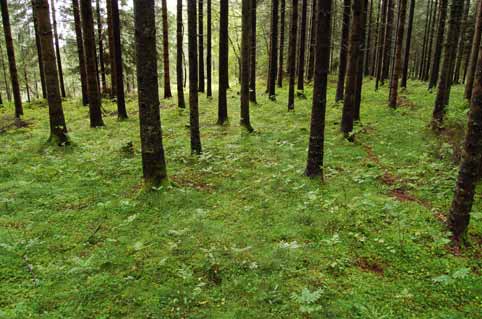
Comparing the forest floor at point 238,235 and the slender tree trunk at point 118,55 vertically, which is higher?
the slender tree trunk at point 118,55

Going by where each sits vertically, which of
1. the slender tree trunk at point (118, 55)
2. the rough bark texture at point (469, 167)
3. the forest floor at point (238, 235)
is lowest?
the forest floor at point (238, 235)

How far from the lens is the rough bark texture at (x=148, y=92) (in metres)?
7.15

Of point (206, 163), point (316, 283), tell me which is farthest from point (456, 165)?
point (206, 163)

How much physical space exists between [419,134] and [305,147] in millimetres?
4588

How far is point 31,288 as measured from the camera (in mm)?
4641

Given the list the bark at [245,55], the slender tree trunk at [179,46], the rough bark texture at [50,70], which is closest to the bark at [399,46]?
the bark at [245,55]

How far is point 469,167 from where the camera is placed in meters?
5.17

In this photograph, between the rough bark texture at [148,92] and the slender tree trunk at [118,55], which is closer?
the rough bark texture at [148,92]

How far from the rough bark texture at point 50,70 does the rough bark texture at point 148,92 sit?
16.7ft

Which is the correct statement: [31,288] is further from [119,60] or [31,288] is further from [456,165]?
[119,60]

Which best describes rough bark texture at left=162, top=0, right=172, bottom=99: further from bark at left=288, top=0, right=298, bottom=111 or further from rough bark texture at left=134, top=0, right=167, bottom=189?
rough bark texture at left=134, top=0, right=167, bottom=189

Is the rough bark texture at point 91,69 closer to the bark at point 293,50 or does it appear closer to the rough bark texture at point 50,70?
the rough bark texture at point 50,70

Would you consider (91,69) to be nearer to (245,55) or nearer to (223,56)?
(223,56)

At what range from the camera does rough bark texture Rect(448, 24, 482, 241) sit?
194 inches
